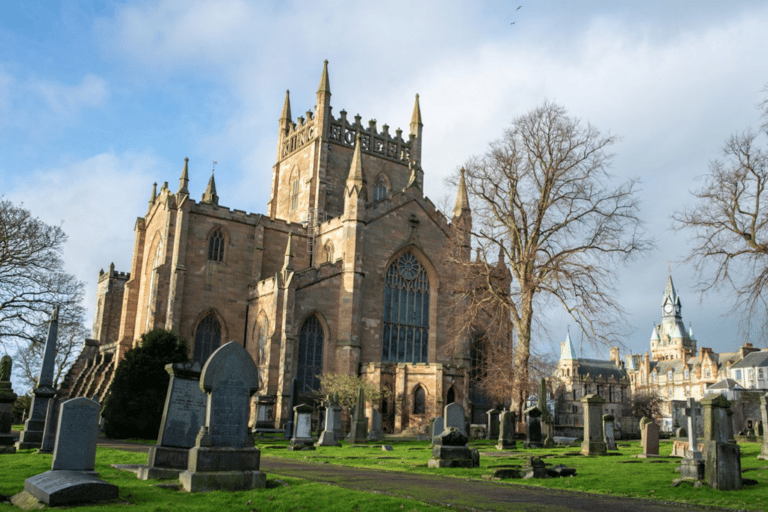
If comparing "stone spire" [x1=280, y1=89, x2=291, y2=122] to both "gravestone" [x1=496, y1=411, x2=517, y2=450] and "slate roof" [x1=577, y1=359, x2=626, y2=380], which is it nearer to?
"gravestone" [x1=496, y1=411, x2=517, y2=450]

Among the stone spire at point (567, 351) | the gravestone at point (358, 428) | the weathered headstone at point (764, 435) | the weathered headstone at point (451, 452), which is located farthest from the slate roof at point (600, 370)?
the weathered headstone at point (451, 452)

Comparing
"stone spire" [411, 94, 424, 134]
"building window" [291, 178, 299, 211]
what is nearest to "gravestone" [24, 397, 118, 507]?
"building window" [291, 178, 299, 211]

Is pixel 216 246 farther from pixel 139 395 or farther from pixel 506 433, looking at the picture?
pixel 506 433

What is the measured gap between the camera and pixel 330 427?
2483 cm

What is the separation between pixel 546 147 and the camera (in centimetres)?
2892

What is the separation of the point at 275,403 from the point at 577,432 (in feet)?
60.9

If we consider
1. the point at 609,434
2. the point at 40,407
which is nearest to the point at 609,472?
→ the point at 609,434

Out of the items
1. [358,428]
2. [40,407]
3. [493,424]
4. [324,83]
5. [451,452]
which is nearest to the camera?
[451,452]

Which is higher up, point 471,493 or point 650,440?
point 650,440

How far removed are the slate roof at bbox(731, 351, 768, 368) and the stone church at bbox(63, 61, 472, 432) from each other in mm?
58520

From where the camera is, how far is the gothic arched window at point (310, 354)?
37.1 metres

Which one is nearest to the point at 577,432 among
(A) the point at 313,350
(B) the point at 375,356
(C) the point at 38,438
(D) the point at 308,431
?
(B) the point at 375,356

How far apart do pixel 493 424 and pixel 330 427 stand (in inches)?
334

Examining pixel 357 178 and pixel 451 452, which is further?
pixel 357 178
